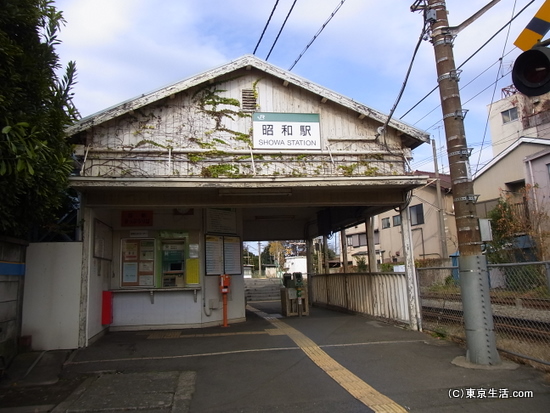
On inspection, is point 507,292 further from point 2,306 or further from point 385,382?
point 2,306

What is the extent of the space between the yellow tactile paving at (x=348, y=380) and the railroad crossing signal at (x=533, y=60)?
3875 millimetres

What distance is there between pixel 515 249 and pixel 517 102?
76.8ft

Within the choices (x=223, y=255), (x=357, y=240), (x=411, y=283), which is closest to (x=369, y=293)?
(x=411, y=283)

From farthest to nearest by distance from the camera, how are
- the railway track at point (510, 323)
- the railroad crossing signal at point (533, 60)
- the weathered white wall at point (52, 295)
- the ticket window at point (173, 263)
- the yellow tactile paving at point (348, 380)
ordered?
1. the ticket window at point (173, 263)
2. the weathered white wall at point (52, 295)
3. the railway track at point (510, 323)
4. the yellow tactile paving at point (348, 380)
5. the railroad crossing signal at point (533, 60)

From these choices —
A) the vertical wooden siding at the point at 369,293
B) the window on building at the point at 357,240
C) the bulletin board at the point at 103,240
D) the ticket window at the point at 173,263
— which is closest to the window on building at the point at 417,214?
the window on building at the point at 357,240

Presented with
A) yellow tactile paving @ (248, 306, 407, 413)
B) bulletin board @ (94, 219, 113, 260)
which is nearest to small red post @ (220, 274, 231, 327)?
yellow tactile paving @ (248, 306, 407, 413)

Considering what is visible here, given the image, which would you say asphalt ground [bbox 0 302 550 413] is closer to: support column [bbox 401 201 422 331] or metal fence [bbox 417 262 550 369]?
support column [bbox 401 201 422 331]

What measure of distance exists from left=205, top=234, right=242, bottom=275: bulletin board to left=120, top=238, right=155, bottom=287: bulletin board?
1409 millimetres

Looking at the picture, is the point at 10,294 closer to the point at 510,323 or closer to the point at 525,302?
the point at 525,302

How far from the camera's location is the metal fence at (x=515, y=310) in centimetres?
704

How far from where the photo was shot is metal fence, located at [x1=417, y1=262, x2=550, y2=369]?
7.04 metres

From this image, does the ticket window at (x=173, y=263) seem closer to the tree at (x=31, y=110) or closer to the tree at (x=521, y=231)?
the tree at (x=31, y=110)

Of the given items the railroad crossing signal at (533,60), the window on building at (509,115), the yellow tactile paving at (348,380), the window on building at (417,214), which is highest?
the window on building at (509,115)

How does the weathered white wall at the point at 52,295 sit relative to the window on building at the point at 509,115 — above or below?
below
